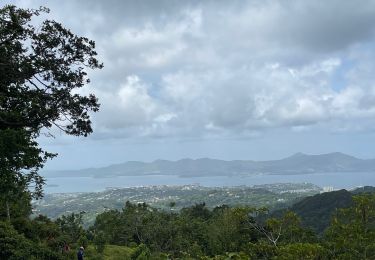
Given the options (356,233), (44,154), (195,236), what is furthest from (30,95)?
(195,236)

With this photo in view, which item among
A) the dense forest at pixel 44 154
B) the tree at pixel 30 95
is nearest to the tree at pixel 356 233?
the dense forest at pixel 44 154

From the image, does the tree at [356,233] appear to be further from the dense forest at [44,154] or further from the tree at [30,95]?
the tree at [30,95]

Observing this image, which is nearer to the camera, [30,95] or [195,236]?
[30,95]

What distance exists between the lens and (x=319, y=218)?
108 meters

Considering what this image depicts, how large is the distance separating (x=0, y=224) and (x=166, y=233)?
91.7 ft

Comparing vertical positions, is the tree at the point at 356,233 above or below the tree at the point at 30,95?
below

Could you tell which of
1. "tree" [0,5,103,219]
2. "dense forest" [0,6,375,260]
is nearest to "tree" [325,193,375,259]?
"dense forest" [0,6,375,260]

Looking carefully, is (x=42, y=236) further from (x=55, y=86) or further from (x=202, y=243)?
(x=202, y=243)

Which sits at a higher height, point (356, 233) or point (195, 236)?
point (356, 233)

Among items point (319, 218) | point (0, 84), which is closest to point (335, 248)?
point (0, 84)

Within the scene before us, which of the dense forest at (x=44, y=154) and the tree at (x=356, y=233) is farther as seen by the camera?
the tree at (x=356, y=233)

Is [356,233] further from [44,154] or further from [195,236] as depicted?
[195,236]

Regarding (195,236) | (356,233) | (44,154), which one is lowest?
(195,236)

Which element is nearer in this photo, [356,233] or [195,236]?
[356,233]
